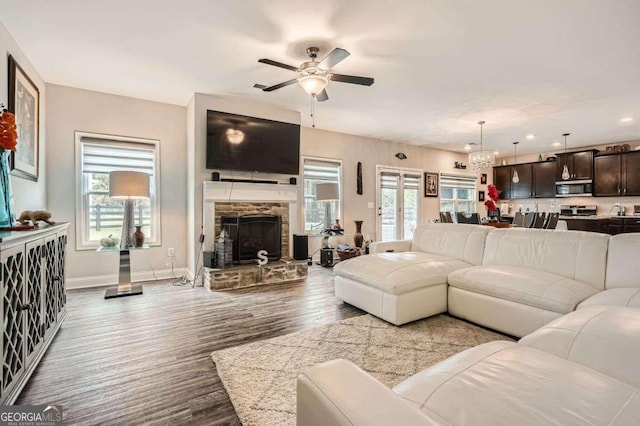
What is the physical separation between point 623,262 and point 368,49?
9.47 ft

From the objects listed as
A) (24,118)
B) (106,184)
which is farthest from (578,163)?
(24,118)

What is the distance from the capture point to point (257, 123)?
4656 mm

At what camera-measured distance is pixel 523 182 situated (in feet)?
27.3

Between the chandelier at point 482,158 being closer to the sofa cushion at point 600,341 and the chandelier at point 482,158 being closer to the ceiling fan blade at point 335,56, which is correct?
the ceiling fan blade at point 335,56

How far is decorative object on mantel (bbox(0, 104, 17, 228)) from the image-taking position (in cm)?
183

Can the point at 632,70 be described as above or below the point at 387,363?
above

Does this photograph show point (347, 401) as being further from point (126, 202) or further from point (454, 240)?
point (126, 202)

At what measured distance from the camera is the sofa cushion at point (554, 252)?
257 cm

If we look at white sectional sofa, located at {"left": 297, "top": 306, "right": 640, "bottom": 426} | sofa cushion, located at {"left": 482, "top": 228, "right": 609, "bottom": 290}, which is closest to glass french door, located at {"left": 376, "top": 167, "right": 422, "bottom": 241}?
sofa cushion, located at {"left": 482, "top": 228, "right": 609, "bottom": 290}

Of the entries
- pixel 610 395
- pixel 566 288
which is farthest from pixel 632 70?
pixel 610 395

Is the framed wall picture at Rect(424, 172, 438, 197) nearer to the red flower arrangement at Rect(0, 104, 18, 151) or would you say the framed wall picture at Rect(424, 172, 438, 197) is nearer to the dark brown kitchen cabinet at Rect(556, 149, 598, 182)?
the dark brown kitchen cabinet at Rect(556, 149, 598, 182)

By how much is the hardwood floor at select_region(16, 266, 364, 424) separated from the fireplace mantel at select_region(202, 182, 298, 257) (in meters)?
0.91

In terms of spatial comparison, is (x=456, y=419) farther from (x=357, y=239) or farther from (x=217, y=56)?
(x=357, y=239)

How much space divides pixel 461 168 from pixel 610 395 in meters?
8.13
